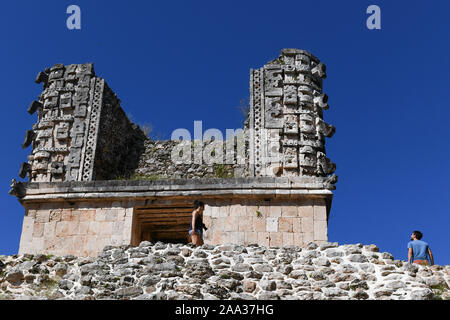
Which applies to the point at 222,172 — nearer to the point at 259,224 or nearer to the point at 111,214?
Answer: the point at 259,224

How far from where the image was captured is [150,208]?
42.4 feet

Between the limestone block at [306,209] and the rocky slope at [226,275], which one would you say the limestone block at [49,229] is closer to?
the rocky slope at [226,275]

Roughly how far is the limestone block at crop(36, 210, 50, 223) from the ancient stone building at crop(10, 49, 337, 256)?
0.02 metres

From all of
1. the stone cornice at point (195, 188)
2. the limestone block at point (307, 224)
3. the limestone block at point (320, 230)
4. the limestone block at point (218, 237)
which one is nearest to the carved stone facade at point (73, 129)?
the stone cornice at point (195, 188)

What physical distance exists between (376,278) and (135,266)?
3.05 meters

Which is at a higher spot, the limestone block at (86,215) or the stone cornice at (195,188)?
the stone cornice at (195,188)

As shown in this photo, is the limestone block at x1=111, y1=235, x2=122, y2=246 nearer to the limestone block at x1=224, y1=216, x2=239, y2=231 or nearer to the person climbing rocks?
the limestone block at x1=224, y1=216, x2=239, y2=231

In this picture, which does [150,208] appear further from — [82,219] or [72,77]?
[72,77]

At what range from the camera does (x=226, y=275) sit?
804cm

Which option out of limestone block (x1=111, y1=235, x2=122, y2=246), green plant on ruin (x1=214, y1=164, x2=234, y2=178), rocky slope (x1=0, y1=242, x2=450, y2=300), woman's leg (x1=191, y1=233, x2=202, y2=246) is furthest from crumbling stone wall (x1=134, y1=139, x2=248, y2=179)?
rocky slope (x1=0, y1=242, x2=450, y2=300)

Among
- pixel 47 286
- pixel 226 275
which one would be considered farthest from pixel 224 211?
pixel 47 286

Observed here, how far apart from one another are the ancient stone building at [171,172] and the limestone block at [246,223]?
2 centimetres

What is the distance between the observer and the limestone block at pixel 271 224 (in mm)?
12289
